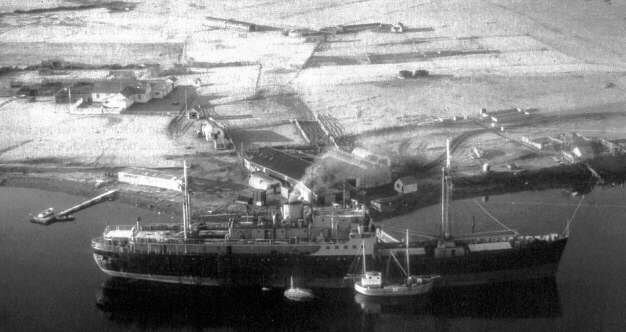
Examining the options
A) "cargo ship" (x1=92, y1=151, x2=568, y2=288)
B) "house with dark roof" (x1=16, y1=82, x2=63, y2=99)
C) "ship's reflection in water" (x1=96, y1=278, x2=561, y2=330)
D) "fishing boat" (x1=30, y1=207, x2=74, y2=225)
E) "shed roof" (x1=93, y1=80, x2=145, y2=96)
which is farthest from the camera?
"house with dark roof" (x1=16, y1=82, x2=63, y2=99)

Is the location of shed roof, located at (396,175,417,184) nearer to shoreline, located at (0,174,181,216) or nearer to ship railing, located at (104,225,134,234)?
shoreline, located at (0,174,181,216)

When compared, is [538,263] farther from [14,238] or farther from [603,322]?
[14,238]

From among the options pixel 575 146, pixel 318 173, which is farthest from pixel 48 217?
pixel 575 146

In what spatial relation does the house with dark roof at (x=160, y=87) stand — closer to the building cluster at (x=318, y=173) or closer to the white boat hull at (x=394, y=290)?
the building cluster at (x=318, y=173)

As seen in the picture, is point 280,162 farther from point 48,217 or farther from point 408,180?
point 48,217

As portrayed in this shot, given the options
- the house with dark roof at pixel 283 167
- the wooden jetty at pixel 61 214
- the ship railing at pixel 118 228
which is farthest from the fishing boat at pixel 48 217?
the house with dark roof at pixel 283 167

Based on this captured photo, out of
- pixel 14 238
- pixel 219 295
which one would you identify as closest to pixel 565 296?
pixel 219 295

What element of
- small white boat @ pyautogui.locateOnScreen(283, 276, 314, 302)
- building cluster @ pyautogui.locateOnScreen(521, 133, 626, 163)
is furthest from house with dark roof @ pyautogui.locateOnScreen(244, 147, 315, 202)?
building cluster @ pyautogui.locateOnScreen(521, 133, 626, 163)
